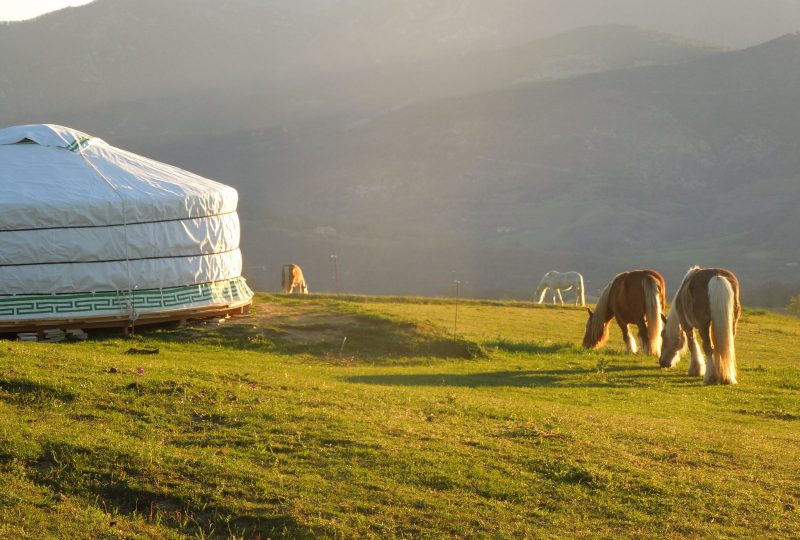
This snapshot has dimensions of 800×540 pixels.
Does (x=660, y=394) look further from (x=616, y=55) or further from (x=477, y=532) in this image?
(x=616, y=55)

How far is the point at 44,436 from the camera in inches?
301

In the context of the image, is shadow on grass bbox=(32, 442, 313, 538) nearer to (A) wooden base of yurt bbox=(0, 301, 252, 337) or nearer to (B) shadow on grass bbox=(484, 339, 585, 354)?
(A) wooden base of yurt bbox=(0, 301, 252, 337)

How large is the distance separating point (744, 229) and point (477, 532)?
80.9m

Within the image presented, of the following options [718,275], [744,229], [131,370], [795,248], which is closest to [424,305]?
[718,275]

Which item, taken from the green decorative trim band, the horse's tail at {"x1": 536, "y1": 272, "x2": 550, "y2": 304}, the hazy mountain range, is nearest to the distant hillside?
the hazy mountain range

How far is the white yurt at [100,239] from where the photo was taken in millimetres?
15336

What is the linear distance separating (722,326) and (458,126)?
305ft

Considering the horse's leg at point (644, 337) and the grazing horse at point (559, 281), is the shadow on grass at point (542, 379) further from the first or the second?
the grazing horse at point (559, 281)

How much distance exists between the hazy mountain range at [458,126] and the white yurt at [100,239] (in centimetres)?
1035

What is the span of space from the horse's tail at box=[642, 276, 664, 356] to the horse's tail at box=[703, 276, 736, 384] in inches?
86.4

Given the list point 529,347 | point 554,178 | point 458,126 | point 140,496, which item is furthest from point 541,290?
point 458,126

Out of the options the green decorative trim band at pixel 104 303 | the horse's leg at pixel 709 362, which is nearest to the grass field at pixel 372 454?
the horse's leg at pixel 709 362

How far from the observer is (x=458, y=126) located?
344 feet

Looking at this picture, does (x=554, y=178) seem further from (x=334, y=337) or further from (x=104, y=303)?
(x=104, y=303)
